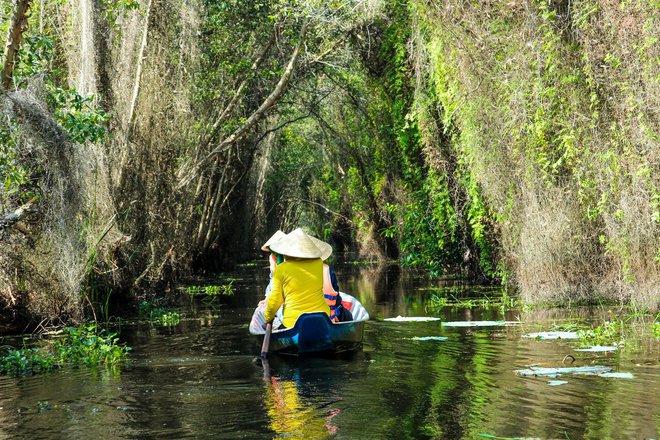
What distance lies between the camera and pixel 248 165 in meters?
31.2

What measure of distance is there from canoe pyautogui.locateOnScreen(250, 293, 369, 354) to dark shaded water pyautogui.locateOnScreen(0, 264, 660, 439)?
0.71 feet

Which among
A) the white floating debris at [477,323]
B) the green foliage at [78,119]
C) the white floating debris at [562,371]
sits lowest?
the white floating debris at [562,371]

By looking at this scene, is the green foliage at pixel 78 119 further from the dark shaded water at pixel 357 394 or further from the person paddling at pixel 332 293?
the person paddling at pixel 332 293

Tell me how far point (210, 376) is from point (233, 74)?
14.5 meters

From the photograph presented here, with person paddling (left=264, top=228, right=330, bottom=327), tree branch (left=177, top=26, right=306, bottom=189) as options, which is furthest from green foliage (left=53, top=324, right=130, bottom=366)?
tree branch (left=177, top=26, right=306, bottom=189)

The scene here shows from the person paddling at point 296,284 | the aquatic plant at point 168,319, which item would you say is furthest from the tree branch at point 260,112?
the person paddling at point 296,284

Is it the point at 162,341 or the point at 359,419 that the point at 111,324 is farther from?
the point at 359,419

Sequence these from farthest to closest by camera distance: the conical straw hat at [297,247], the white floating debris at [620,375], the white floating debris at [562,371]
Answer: the conical straw hat at [297,247] < the white floating debris at [562,371] < the white floating debris at [620,375]

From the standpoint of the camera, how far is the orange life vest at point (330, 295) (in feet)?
39.3

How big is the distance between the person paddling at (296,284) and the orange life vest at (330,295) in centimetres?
93

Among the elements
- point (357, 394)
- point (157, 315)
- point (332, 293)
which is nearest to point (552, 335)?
point (332, 293)

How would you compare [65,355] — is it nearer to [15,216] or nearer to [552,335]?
[15,216]

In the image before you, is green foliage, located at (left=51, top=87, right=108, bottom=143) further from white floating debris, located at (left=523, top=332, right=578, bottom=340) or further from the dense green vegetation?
white floating debris, located at (left=523, top=332, right=578, bottom=340)

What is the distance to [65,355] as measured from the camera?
1091 centimetres
